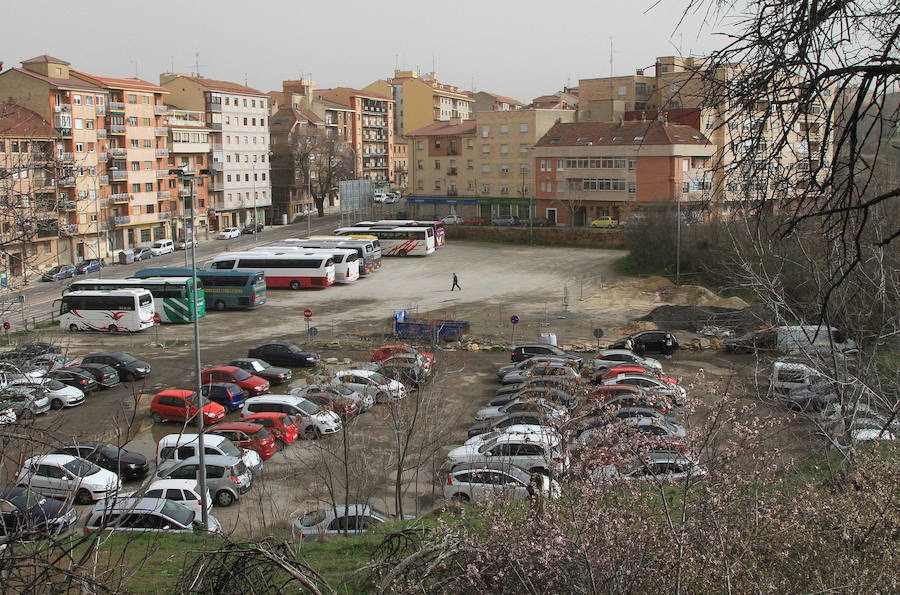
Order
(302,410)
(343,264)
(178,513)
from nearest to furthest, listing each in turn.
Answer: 1. (178,513)
2. (302,410)
3. (343,264)

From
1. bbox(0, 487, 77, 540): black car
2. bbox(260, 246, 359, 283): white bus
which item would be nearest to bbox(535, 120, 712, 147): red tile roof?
bbox(260, 246, 359, 283): white bus

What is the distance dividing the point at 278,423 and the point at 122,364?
728 centimetres

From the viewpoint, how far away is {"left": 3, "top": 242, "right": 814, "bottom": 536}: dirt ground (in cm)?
1365

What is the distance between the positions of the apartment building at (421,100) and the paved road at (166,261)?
80.4 feet

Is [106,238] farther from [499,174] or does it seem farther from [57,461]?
[57,461]

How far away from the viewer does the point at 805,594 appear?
17.1ft

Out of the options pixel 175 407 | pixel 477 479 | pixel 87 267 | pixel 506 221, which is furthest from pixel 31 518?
pixel 506 221

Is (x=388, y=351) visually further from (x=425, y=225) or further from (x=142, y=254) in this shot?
(x=142, y=254)

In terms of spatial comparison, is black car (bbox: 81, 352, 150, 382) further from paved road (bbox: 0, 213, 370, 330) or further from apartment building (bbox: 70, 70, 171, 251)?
apartment building (bbox: 70, 70, 171, 251)

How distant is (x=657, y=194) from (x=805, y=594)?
1800 inches

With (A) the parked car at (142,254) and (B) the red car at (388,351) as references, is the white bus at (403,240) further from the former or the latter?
(B) the red car at (388,351)

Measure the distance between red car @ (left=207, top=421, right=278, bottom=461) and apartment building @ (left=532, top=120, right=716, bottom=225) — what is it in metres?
32.3

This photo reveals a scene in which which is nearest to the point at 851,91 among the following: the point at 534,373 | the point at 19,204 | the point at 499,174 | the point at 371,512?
the point at 19,204

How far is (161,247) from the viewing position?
156 feet
